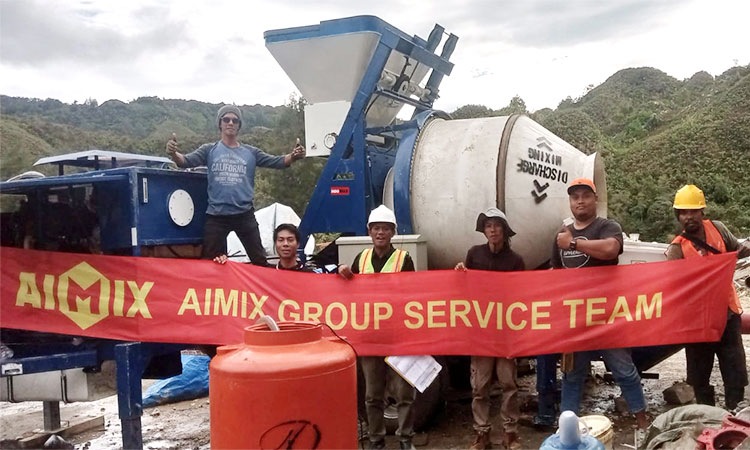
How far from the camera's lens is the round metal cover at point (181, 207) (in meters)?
5.58

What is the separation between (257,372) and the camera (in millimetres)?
2971

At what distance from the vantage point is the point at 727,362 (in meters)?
5.15

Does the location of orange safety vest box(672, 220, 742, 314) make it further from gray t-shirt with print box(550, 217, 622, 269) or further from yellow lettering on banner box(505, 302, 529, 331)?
yellow lettering on banner box(505, 302, 529, 331)

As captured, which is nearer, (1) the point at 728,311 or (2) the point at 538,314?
(2) the point at 538,314

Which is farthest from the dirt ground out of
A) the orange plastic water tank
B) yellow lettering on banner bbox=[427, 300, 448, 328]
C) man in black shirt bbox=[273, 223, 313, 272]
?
the orange plastic water tank

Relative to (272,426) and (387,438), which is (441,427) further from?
(272,426)

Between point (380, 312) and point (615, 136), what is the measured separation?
30102 millimetres

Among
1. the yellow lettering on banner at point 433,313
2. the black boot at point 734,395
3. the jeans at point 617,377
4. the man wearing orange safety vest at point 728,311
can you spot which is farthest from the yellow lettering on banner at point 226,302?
the black boot at point 734,395

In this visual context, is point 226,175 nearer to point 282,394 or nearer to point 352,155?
point 352,155

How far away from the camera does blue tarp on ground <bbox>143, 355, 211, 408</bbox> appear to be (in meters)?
7.24

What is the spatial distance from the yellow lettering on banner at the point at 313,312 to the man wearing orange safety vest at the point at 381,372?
0.33m

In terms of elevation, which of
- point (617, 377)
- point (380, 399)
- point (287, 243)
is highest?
point (287, 243)

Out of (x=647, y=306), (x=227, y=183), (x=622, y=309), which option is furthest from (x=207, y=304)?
(x=647, y=306)

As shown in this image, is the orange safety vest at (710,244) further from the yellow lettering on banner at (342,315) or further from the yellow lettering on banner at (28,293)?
the yellow lettering on banner at (28,293)
